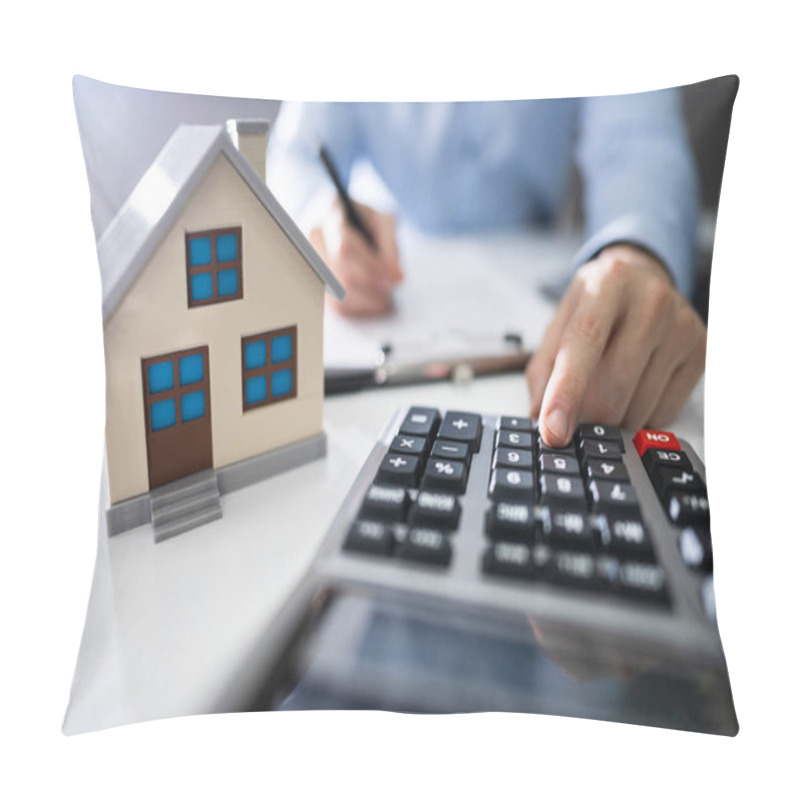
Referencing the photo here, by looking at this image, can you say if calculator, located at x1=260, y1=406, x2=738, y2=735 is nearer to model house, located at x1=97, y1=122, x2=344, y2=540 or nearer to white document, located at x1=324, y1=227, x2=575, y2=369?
model house, located at x1=97, y1=122, x2=344, y2=540

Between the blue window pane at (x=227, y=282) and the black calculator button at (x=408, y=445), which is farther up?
the blue window pane at (x=227, y=282)

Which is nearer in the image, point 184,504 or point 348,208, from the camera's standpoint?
point 184,504

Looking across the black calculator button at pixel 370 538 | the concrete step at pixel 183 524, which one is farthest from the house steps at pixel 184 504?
the black calculator button at pixel 370 538

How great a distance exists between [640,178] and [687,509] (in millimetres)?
290

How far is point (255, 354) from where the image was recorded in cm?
53

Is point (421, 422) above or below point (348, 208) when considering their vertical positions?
below

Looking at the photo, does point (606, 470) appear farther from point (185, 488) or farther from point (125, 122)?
point (125, 122)

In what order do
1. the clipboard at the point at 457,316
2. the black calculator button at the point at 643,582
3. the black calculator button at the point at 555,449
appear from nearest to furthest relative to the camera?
the black calculator button at the point at 643,582 → the black calculator button at the point at 555,449 → the clipboard at the point at 457,316

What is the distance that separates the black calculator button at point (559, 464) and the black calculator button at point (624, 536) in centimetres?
5

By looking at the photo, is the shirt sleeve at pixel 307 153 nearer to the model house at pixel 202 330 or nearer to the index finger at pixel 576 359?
the model house at pixel 202 330

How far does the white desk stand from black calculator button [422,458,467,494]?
6 centimetres

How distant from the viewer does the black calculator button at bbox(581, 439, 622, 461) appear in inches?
21.7

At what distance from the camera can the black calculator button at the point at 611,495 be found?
499 mm

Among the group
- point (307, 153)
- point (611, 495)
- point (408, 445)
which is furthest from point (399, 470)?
point (307, 153)
